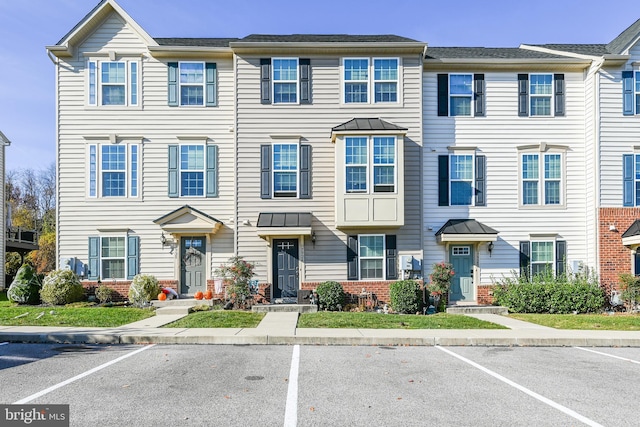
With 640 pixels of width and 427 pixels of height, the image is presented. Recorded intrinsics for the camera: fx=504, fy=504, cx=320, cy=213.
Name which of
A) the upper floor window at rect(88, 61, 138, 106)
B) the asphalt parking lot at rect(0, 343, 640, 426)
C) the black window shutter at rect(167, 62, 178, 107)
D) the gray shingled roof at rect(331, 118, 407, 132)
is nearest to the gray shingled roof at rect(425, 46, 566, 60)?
the gray shingled roof at rect(331, 118, 407, 132)

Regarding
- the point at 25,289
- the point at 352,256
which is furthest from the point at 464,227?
the point at 25,289

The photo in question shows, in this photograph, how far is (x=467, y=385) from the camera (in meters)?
7.45

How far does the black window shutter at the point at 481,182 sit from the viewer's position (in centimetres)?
1850

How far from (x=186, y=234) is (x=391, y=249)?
7360 mm

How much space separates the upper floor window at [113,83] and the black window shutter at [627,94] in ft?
57.9

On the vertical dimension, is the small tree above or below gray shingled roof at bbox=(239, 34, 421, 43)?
below

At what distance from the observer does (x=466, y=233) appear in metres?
17.7

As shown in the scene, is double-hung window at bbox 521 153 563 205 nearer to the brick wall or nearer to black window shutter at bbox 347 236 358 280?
the brick wall

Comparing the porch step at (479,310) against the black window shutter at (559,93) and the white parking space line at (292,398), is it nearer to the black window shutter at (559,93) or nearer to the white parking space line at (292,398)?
the black window shutter at (559,93)

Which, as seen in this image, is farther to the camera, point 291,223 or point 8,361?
point 291,223

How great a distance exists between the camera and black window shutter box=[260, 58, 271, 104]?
58.7 feet

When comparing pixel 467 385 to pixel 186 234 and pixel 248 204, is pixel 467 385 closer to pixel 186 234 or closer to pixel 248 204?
pixel 248 204

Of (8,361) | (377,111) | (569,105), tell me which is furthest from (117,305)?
(569,105)

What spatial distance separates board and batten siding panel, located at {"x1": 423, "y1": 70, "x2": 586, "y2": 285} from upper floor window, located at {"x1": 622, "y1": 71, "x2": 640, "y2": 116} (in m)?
1.35
